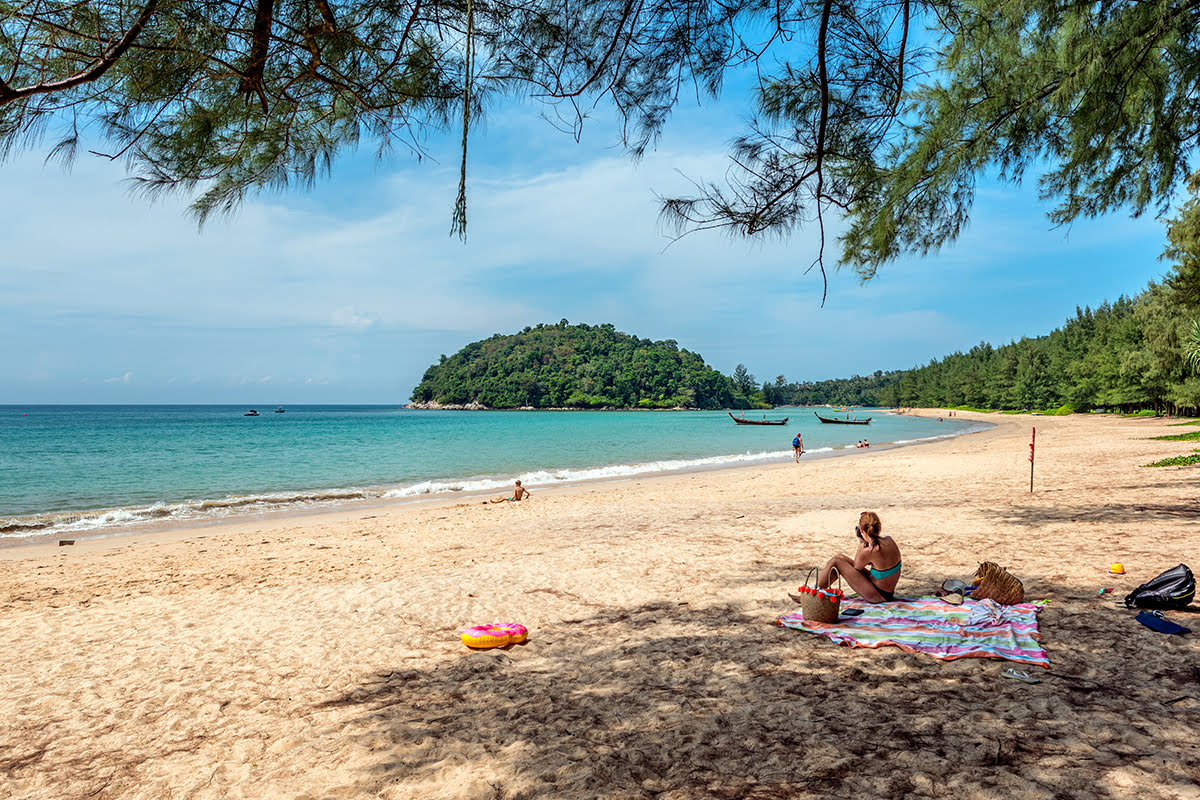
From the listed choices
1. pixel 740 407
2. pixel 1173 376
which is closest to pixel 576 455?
pixel 1173 376

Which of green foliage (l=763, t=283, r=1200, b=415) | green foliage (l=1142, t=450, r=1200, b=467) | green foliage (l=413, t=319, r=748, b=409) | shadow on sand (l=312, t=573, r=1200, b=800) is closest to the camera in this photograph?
shadow on sand (l=312, t=573, r=1200, b=800)

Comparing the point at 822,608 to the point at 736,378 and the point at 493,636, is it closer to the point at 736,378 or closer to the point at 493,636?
the point at 493,636

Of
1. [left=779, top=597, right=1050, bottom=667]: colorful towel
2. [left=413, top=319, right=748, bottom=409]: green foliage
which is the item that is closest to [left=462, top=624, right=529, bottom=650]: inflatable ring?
[left=779, top=597, right=1050, bottom=667]: colorful towel

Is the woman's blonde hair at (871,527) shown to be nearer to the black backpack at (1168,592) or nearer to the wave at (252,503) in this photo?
the black backpack at (1168,592)

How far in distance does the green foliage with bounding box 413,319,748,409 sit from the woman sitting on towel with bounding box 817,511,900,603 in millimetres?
128532

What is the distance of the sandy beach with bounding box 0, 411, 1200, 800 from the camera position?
9.44ft

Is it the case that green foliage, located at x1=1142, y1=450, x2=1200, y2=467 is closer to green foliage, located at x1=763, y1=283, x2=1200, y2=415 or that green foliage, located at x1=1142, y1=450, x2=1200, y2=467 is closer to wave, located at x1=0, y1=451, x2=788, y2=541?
green foliage, located at x1=763, y1=283, x2=1200, y2=415

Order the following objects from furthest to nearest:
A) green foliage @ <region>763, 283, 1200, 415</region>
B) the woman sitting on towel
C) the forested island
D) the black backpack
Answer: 1. the forested island
2. green foliage @ <region>763, 283, 1200, 415</region>
3. the woman sitting on towel
4. the black backpack

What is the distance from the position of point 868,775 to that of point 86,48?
15.9 feet

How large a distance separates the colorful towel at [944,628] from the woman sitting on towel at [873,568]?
10 cm

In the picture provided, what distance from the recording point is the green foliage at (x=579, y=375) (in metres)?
135

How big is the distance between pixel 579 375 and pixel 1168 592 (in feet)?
438

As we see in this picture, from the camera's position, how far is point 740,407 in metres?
149

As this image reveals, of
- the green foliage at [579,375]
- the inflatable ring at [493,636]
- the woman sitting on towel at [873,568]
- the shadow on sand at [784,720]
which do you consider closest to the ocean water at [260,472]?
the inflatable ring at [493,636]
